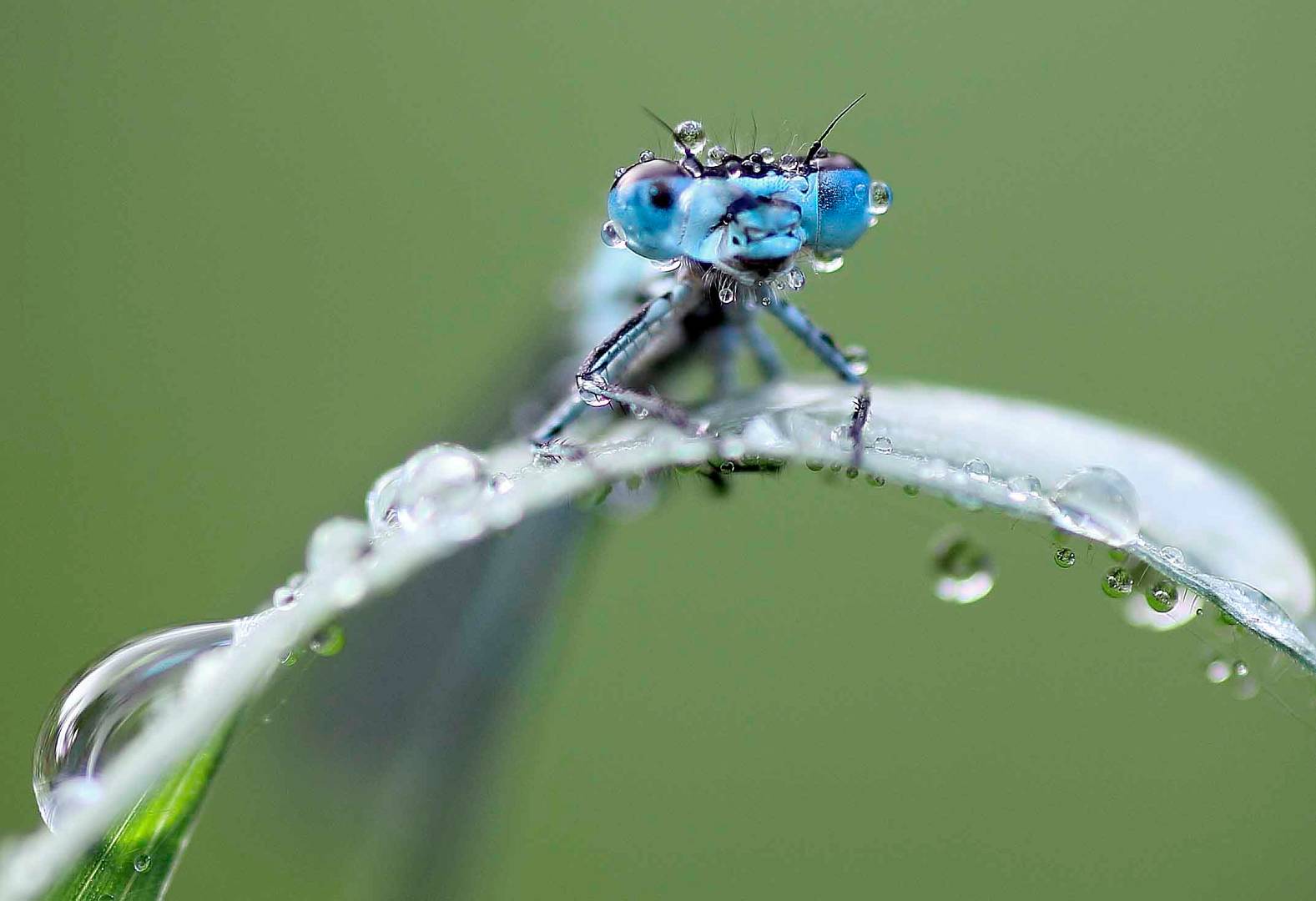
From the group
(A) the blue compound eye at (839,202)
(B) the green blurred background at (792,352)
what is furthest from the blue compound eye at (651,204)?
(B) the green blurred background at (792,352)

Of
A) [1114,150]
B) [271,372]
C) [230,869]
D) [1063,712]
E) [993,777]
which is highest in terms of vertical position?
[1114,150]

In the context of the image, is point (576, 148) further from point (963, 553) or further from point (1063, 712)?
Answer: point (963, 553)

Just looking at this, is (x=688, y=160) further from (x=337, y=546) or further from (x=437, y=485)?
(x=337, y=546)

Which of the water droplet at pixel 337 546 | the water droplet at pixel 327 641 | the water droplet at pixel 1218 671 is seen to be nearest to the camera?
the water droplet at pixel 327 641

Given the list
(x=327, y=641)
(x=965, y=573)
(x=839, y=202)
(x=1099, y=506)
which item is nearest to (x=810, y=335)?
(x=839, y=202)

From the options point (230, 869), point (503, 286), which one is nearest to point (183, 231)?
point (503, 286)

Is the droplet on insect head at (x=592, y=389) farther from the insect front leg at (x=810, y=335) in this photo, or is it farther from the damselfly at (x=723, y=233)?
the insect front leg at (x=810, y=335)
